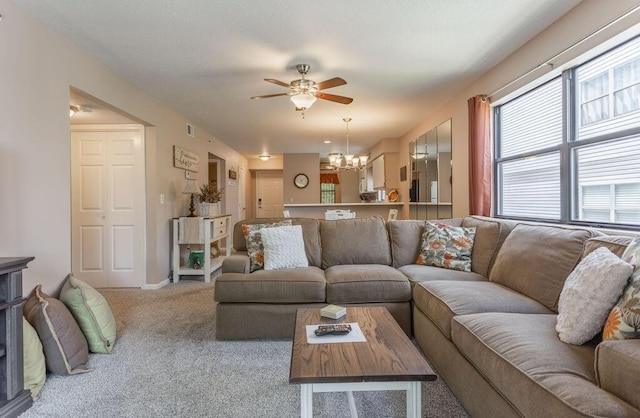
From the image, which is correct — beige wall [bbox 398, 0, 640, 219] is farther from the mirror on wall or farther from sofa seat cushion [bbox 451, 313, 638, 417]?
sofa seat cushion [bbox 451, 313, 638, 417]

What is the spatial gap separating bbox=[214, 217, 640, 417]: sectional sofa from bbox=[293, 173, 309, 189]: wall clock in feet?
16.2

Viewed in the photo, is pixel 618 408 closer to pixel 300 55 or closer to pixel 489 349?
pixel 489 349

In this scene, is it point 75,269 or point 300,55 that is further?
point 75,269

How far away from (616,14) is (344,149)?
6.34 m

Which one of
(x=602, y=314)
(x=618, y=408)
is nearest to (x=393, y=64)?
(x=602, y=314)

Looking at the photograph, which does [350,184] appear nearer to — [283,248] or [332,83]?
[332,83]

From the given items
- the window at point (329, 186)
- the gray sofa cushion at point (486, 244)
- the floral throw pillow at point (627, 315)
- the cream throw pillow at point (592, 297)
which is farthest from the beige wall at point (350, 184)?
the floral throw pillow at point (627, 315)

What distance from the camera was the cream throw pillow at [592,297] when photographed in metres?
1.31

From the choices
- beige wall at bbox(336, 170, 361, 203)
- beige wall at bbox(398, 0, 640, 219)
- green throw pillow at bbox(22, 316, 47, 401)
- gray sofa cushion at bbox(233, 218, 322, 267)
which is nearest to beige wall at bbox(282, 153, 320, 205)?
beige wall at bbox(336, 170, 361, 203)

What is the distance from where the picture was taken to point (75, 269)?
13.8ft

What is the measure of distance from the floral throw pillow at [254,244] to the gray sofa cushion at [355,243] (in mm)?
480

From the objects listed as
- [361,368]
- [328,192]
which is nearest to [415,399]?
[361,368]

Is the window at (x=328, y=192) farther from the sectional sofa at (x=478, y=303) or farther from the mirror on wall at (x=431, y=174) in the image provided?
the sectional sofa at (x=478, y=303)

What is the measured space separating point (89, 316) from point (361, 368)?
84.9 inches
